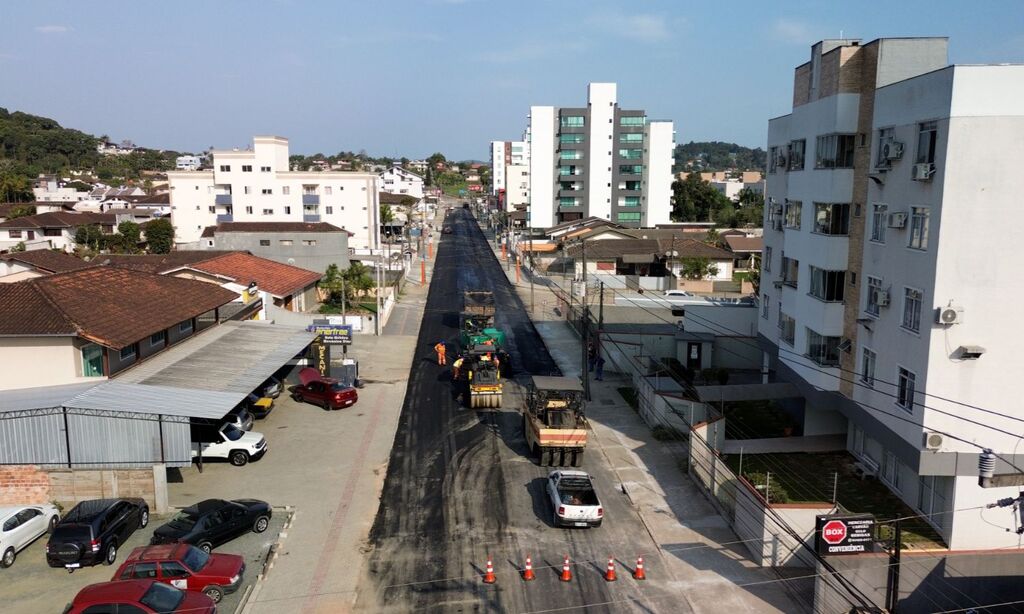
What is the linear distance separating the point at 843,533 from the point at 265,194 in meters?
83.3

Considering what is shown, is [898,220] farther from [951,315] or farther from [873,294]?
[951,315]

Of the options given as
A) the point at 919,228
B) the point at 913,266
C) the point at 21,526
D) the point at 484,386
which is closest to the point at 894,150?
the point at 919,228

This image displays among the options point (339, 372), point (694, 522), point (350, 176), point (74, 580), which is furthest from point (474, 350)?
point (350, 176)

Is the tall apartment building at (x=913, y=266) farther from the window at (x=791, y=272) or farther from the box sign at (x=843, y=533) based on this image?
the box sign at (x=843, y=533)

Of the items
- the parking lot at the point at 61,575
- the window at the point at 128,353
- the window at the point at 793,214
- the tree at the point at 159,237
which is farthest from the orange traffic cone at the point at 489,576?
the tree at the point at 159,237

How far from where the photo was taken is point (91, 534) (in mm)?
19547

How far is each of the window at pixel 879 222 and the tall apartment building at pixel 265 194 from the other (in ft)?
243

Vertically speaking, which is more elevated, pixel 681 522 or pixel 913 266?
pixel 913 266

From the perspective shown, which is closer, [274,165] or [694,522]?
[694,522]

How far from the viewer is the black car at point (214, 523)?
2006 cm

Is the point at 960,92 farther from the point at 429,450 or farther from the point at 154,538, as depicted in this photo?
the point at 154,538

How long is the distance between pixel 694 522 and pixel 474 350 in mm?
21065

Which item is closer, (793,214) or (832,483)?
(832,483)

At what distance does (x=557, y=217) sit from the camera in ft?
373
